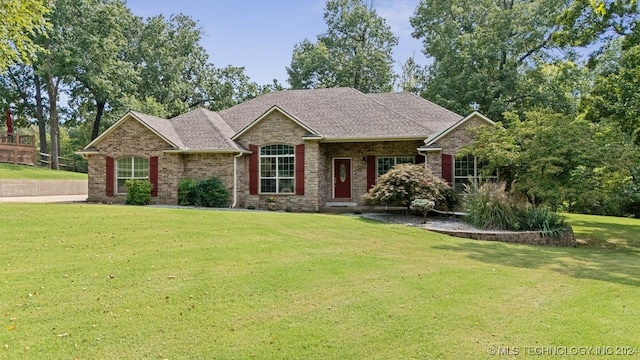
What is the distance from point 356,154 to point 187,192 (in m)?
7.98

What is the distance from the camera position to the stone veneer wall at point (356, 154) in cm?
1977

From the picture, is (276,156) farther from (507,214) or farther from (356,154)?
(507,214)

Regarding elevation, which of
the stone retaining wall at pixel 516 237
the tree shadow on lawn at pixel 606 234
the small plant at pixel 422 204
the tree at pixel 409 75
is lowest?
the tree shadow on lawn at pixel 606 234

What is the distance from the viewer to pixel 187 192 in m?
18.9

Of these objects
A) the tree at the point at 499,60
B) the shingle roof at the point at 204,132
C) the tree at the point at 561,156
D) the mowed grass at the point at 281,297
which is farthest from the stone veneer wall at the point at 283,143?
the tree at the point at 499,60

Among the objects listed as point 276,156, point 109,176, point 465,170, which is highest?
point 276,156

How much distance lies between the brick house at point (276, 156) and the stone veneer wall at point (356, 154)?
0.15 feet

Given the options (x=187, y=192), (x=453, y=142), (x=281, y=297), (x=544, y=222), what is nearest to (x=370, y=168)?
(x=453, y=142)

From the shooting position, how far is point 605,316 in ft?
18.4

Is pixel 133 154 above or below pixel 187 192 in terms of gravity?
above

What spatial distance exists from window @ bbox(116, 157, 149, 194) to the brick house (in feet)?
0.16

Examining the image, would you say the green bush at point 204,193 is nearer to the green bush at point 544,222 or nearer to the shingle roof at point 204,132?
the shingle roof at point 204,132

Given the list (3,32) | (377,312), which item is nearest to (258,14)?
(3,32)

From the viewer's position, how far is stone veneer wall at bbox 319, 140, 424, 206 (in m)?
19.8
